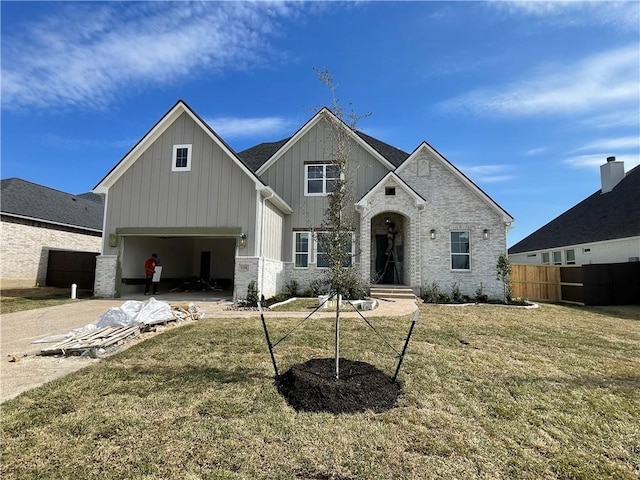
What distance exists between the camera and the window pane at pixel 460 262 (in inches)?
597

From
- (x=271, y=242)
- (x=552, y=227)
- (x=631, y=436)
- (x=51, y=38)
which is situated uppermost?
(x=51, y=38)

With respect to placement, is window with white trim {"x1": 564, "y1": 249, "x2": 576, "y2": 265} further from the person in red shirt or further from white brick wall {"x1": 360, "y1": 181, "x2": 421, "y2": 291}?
the person in red shirt

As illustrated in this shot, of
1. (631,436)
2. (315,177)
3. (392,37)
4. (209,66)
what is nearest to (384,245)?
(315,177)

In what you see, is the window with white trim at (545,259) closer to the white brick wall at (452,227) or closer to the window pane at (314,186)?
the white brick wall at (452,227)

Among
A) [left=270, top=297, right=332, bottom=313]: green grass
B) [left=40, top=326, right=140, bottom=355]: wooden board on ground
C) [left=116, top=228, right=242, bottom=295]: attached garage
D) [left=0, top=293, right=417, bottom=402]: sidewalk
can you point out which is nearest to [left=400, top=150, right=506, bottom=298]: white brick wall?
[left=0, top=293, right=417, bottom=402]: sidewalk

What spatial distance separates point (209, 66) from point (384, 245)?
1076 centimetres

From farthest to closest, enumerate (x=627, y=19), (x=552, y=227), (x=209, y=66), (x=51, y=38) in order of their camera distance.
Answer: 1. (x=552, y=227)
2. (x=209, y=66)
3. (x=51, y=38)
4. (x=627, y=19)

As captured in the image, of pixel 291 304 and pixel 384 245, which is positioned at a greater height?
pixel 384 245

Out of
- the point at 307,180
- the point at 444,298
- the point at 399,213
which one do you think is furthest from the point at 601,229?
the point at 307,180

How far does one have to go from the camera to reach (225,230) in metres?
13.0

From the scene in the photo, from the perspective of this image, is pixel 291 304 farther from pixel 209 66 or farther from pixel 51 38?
pixel 51 38

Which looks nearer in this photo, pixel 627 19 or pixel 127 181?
pixel 627 19

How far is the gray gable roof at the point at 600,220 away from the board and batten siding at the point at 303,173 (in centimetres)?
1216

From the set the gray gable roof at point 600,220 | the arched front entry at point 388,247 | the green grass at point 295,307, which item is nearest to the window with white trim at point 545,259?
the gray gable roof at point 600,220
